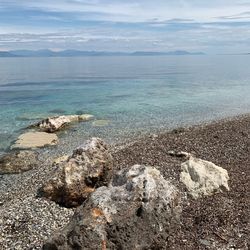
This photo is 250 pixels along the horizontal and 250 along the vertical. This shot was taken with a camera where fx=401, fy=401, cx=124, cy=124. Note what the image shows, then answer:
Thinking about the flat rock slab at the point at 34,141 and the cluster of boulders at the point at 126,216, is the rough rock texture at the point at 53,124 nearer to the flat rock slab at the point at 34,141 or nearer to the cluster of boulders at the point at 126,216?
the flat rock slab at the point at 34,141

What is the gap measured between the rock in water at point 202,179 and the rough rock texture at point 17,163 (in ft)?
38.2

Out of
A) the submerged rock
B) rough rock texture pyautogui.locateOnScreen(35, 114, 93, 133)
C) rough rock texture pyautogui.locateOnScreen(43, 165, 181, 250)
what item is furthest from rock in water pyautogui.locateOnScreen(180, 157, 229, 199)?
the submerged rock

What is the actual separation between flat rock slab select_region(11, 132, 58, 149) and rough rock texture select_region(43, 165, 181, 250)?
20198 mm

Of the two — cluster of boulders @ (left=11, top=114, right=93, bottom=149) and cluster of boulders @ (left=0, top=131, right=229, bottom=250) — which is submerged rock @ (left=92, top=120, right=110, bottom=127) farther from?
Answer: cluster of boulders @ (left=0, top=131, right=229, bottom=250)

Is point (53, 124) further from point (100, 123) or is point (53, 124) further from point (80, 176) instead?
point (80, 176)

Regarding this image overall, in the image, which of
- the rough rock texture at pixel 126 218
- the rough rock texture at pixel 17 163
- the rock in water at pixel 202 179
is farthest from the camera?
the rough rock texture at pixel 17 163

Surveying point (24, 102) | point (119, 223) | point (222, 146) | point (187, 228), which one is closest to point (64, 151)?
point (222, 146)

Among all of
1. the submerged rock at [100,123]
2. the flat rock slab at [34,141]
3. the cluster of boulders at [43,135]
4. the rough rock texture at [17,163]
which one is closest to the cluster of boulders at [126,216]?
the rough rock texture at [17,163]

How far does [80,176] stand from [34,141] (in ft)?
53.9

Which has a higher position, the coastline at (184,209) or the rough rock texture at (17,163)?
the coastline at (184,209)

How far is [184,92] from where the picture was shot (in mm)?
70750

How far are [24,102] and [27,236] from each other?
4682cm

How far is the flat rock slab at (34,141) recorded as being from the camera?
101 ft

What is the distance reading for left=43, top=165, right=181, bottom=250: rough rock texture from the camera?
10594 mm
